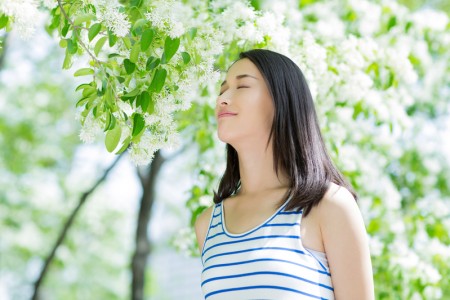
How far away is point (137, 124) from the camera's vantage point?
5.98ft

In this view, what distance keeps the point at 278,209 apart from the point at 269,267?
0.60ft

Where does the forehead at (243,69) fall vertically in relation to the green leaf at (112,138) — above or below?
above

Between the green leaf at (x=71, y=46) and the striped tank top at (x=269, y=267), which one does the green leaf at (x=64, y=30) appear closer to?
the green leaf at (x=71, y=46)

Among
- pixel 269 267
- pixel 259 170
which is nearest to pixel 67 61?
pixel 259 170

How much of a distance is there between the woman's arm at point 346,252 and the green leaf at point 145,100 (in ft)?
1.67

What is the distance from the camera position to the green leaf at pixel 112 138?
182 cm

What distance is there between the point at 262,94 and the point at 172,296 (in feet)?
35.6

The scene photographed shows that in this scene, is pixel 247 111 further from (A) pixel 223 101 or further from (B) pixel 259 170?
(B) pixel 259 170

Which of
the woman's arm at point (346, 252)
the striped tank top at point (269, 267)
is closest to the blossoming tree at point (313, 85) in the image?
the striped tank top at point (269, 267)

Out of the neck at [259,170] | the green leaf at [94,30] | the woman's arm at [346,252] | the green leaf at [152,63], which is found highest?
the green leaf at [94,30]

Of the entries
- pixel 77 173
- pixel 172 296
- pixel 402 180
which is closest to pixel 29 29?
pixel 402 180

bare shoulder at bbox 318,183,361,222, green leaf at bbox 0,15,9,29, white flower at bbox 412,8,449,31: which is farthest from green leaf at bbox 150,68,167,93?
white flower at bbox 412,8,449,31

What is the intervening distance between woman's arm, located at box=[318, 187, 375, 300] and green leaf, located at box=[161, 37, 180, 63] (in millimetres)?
534

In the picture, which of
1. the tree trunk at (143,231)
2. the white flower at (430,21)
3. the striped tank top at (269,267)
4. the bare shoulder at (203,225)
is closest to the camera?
the striped tank top at (269,267)
